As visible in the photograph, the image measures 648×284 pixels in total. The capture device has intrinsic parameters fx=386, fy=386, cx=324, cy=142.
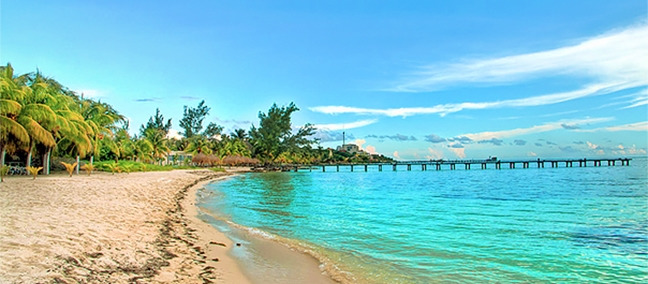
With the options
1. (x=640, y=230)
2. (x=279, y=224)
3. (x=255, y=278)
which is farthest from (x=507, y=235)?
(x=255, y=278)

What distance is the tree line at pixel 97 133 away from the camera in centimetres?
1962

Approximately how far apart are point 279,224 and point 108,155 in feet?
109

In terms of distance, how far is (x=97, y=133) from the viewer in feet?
89.1

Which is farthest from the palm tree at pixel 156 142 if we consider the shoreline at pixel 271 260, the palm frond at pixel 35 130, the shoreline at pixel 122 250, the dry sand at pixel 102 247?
the shoreline at pixel 271 260

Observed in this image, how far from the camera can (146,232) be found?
755 cm

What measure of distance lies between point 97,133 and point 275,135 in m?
57.5

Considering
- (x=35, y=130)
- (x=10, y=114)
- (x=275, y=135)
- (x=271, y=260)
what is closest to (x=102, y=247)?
(x=271, y=260)

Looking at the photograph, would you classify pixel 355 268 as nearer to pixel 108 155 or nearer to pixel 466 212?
pixel 466 212

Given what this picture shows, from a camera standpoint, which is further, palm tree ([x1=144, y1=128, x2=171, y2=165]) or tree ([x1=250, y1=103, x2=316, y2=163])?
tree ([x1=250, y1=103, x2=316, y2=163])

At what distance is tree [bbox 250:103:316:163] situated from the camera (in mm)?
81438

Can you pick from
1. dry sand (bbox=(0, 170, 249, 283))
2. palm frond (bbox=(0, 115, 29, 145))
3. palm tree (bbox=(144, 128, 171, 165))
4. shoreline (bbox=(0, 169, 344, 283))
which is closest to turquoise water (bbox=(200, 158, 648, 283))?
shoreline (bbox=(0, 169, 344, 283))

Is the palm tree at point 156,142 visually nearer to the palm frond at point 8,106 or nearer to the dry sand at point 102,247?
the palm frond at point 8,106

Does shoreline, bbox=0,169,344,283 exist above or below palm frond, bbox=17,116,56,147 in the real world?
below

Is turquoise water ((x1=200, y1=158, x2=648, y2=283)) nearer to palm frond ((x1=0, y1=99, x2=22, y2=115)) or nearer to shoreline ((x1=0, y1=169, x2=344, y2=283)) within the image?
shoreline ((x1=0, y1=169, x2=344, y2=283))
